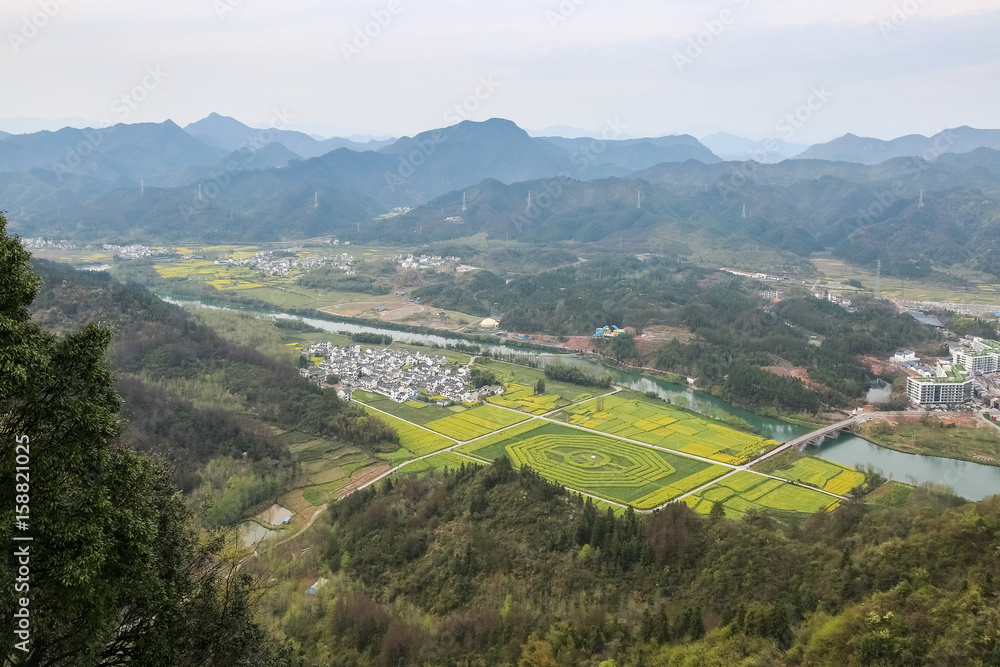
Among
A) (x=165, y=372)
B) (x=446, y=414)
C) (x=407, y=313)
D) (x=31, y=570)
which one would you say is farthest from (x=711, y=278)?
(x=31, y=570)

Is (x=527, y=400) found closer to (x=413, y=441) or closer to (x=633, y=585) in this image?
(x=413, y=441)

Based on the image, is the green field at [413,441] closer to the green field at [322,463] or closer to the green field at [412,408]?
the green field at [412,408]

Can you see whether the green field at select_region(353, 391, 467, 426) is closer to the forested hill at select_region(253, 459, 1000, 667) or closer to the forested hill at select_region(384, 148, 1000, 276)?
the forested hill at select_region(253, 459, 1000, 667)

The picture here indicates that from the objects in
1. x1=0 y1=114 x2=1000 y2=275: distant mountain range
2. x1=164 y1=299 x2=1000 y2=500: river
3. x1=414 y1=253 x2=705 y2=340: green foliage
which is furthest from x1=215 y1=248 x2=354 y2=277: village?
x1=164 y1=299 x2=1000 y2=500: river

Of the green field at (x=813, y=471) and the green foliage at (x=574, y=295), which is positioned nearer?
the green field at (x=813, y=471)

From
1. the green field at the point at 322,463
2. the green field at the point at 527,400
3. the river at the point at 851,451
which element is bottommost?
the river at the point at 851,451

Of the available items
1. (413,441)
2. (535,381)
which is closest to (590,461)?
(413,441)

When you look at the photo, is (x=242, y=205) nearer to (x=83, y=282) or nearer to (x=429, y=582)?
(x=83, y=282)

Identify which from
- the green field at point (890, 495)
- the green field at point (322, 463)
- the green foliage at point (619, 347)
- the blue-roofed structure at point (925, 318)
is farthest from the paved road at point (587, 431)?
the blue-roofed structure at point (925, 318)
